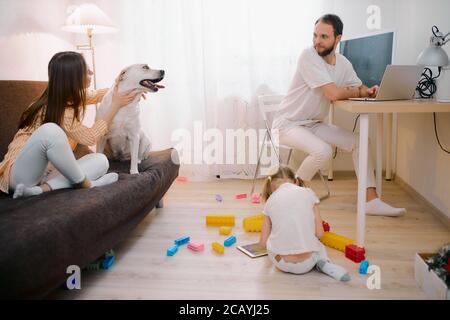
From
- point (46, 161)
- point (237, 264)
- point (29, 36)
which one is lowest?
point (237, 264)

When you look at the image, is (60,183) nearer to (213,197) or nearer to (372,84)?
(213,197)

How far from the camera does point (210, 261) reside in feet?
6.33

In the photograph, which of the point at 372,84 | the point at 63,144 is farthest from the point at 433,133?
the point at 63,144

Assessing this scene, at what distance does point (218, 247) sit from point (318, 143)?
0.92 m

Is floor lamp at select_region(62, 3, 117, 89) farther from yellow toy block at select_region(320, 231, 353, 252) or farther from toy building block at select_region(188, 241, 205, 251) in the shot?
yellow toy block at select_region(320, 231, 353, 252)

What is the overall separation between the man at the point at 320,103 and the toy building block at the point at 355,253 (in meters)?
0.65

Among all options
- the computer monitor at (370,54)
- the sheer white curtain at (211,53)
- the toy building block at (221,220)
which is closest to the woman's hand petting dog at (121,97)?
the toy building block at (221,220)

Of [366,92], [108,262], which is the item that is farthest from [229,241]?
[366,92]

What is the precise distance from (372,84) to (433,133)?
0.52m

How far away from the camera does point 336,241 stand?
80.7 inches

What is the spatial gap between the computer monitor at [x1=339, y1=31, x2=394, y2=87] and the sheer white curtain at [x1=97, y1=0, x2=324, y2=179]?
1.54 feet

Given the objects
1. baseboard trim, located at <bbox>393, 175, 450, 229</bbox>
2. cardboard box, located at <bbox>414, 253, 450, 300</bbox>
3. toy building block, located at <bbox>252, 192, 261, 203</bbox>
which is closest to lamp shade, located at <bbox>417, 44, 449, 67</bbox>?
baseboard trim, located at <bbox>393, 175, 450, 229</bbox>

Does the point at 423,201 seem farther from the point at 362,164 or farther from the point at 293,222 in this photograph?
the point at 293,222

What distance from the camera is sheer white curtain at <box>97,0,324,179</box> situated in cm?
333
